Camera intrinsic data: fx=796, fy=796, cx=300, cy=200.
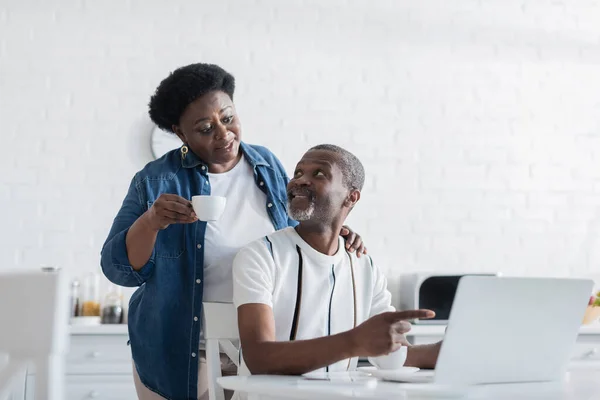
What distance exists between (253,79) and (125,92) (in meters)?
0.64

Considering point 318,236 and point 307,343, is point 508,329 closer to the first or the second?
point 307,343

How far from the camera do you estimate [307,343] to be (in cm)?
149

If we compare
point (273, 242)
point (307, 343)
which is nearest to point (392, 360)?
point (307, 343)

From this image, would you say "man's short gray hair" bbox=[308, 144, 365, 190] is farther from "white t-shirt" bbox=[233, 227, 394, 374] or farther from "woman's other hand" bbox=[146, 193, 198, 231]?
"woman's other hand" bbox=[146, 193, 198, 231]

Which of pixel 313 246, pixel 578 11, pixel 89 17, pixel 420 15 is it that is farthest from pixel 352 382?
pixel 578 11

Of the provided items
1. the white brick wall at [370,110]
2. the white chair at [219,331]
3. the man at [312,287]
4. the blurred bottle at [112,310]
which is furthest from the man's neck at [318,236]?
the white brick wall at [370,110]

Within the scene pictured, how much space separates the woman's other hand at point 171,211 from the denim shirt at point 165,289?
0.57 feet

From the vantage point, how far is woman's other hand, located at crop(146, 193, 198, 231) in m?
1.75

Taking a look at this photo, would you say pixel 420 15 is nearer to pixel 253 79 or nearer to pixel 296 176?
pixel 253 79

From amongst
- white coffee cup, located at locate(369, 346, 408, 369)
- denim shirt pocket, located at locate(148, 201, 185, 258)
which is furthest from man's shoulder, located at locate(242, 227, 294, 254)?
white coffee cup, located at locate(369, 346, 408, 369)

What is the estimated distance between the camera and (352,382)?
1.33 m

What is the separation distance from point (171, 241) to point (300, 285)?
1.31 ft

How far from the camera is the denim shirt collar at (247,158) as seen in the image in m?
2.07

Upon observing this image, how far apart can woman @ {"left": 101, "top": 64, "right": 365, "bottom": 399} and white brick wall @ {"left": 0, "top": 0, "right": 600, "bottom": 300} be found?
1.79 metres
